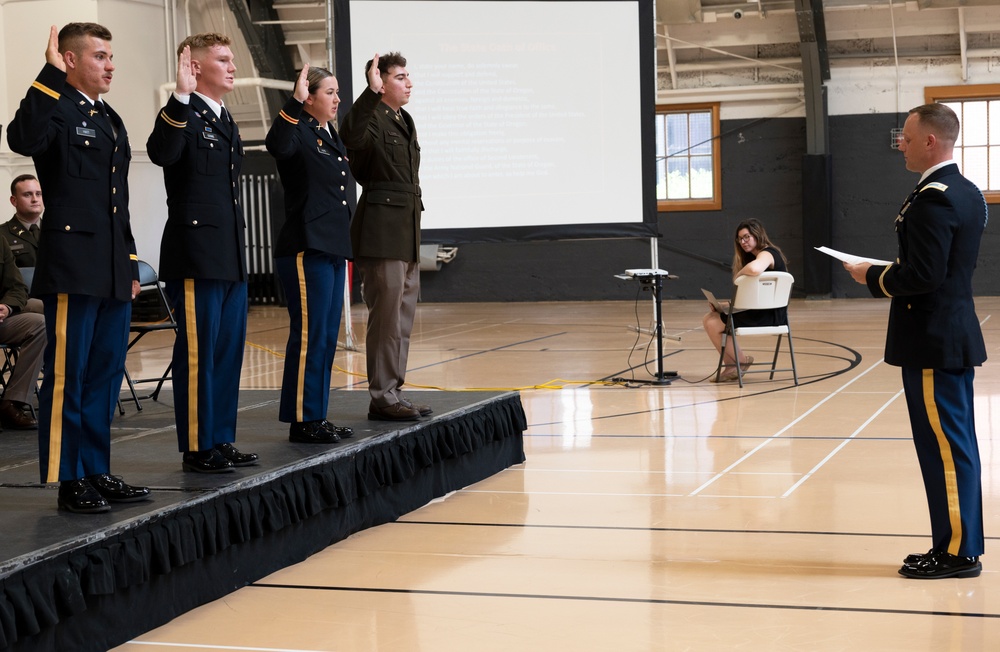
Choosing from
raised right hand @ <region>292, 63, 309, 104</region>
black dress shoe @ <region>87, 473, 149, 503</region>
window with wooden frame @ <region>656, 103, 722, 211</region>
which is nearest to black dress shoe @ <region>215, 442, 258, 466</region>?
black dress shoe @ <region>87, 473, 149, 503</region>

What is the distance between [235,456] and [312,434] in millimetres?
433

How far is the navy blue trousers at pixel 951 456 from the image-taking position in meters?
3.05

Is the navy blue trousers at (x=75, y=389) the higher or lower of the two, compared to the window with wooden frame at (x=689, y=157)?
lower

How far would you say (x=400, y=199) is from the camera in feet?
14.4

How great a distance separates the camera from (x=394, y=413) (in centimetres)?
433

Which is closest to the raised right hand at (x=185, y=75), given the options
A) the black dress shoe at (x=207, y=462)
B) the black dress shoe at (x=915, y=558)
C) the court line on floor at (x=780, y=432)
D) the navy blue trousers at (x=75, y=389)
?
the navy blue trousers at (x=75, y=389)

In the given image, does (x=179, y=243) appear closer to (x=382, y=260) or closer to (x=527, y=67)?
(x=382, y=260)

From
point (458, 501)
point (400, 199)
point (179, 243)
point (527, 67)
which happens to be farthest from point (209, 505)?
point (527, 67)

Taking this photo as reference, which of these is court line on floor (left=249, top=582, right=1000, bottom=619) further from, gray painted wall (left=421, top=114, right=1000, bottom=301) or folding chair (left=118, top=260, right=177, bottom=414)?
gray painted wall (left=421, top=114, right=1000, bottom=301)

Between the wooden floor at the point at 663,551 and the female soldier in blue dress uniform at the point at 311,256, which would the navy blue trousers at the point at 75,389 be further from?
the female soldier in blue dress uniform at the point at 311,256

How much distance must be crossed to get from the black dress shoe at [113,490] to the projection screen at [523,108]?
5126mm

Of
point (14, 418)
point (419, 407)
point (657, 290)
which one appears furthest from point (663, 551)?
point (657, 290)

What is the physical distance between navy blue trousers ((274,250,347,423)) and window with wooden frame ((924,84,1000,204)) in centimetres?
1156

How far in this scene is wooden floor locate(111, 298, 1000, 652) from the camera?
2750 mm
